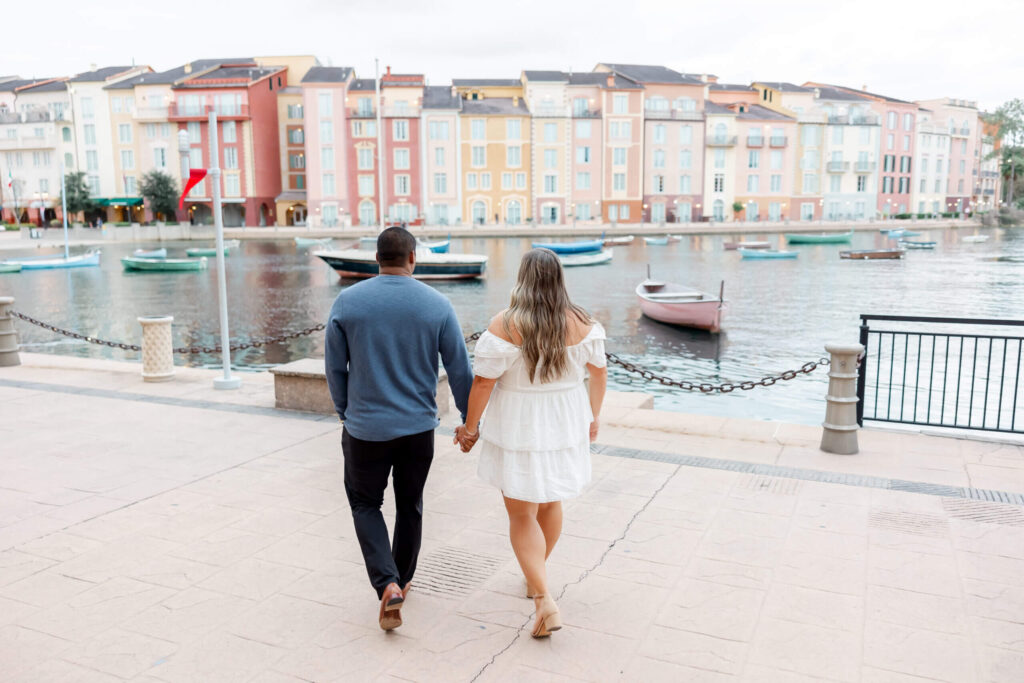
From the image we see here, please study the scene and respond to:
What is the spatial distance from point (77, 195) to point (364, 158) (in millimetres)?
24250

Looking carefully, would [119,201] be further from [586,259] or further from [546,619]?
[546,619]

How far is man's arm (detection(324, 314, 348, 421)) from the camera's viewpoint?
140 inches

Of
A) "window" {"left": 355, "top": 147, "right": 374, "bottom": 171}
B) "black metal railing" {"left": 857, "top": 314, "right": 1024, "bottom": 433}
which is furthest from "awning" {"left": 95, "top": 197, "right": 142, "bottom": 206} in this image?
"black metal railing" {"left": 857, "top": 314, "right": 1024, "bottom": 433}

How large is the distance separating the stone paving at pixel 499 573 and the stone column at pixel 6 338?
4804 millimetres

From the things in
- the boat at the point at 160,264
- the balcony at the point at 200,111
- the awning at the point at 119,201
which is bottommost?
the boat at the point at 160,264

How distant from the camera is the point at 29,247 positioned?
53.8 metres

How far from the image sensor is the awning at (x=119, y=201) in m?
67.9

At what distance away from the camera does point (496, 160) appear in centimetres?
6831

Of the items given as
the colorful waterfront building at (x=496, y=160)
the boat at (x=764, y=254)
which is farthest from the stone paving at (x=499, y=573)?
the colorful waterfront building at (x=496, y=160)

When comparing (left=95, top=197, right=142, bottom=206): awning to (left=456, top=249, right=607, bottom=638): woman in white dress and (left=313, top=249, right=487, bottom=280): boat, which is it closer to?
(left=313, top=249, right=487, bottom=280): boat

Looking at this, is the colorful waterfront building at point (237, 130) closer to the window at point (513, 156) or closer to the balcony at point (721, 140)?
the window at point (513, 156)

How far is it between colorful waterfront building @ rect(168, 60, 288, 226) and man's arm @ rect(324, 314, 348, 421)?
65996mm

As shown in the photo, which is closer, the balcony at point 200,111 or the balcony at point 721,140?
the balcony at point 200,111

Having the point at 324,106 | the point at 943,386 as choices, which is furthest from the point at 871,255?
the point at 324,106
